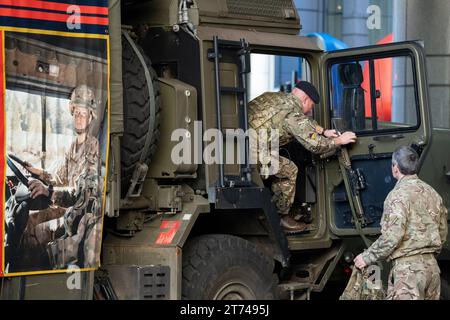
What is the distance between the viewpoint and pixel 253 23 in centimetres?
783

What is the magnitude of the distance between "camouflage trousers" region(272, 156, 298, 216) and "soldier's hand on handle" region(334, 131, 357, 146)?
414 mm

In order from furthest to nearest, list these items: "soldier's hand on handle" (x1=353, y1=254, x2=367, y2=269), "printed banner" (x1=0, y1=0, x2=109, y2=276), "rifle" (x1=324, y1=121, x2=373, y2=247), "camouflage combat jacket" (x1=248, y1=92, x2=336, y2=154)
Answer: "rifle" (x1=324, y1=121, x2=373, y2=247)
"camouflage combat jacket" (x1=248, y1=92, x2=336, y2=154)
"soldier's hand on handle" (x1=353, y1=254, x2=367, y2=269)
"printed banner" (x1=0, y1=0, x2=109, y2=276)

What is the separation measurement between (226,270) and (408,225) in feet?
4.45

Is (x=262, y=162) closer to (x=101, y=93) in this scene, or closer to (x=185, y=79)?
(x=185, y=79)

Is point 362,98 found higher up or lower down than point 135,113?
higher up

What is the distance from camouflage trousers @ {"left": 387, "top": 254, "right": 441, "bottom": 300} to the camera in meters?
7.03

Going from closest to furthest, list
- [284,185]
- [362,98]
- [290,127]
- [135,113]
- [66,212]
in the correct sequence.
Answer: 1. [66,212]
2. [135,113]
3. [290,127]
4. [284,185]
5. [362,98]

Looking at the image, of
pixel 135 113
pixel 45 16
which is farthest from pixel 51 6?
pixel 135 113

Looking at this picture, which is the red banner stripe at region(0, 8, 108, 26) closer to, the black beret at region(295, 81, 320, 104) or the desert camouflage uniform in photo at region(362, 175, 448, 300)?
the black beret at region(295, 81, 320, 104)

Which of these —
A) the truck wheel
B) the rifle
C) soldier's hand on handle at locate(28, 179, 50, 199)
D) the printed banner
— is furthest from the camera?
the rifle

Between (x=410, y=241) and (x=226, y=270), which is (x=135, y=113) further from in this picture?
(x=410, y=241)

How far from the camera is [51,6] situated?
6227 millimetres

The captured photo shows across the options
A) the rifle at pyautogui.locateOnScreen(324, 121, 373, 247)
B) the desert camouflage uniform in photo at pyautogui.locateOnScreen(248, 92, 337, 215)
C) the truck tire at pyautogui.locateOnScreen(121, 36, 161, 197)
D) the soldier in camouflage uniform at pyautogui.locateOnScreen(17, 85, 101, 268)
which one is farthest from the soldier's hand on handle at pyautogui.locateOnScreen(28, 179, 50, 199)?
the rifle at pyautogui.locateOnScreen(324, 121, 373, 247)

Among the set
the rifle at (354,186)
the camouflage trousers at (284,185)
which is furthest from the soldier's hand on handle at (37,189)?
the rifle at (354,186)
